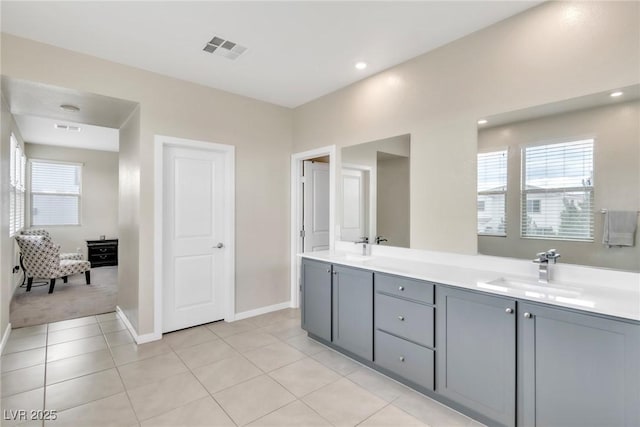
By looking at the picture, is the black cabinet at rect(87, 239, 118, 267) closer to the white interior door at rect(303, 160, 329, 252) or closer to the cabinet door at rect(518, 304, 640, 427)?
the white interior door at rect(303, 160, 329, 252)

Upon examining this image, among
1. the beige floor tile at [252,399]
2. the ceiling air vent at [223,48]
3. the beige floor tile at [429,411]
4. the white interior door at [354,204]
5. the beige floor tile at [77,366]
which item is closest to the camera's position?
the beige floor tile at [429,411]

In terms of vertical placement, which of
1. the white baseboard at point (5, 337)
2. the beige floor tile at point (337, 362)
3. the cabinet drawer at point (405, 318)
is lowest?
the beige floor tile at point (337, 362)

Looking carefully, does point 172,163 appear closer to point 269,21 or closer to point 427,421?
point 269,21

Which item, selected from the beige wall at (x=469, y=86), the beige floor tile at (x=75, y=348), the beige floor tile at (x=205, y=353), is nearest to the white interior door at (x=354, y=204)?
the beige wall at (x=469, y=86)

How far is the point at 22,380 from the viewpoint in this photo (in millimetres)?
2500

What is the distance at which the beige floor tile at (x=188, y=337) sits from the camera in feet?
10.6

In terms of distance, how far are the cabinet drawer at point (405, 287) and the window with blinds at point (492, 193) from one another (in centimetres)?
68

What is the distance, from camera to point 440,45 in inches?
105

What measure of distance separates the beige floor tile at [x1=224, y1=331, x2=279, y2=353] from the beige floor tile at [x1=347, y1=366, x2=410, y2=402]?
3.41ft

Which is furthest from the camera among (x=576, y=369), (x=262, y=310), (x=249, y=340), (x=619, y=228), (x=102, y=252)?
(x=102, y=252)

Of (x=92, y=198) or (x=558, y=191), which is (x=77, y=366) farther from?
(x=92, y=198)

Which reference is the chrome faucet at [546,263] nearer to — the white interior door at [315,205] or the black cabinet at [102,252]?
the white interior door at [315,205]

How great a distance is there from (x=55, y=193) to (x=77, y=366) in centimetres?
587

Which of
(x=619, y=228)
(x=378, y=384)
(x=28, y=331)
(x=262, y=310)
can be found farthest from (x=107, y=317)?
(x=619, y=228)
